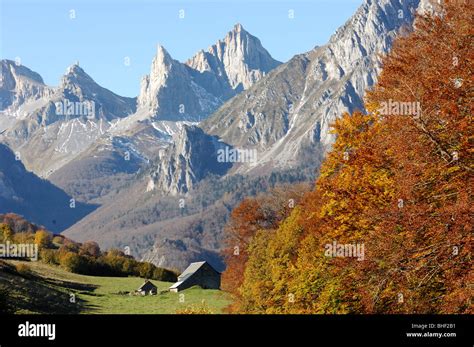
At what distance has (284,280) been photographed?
163 feet

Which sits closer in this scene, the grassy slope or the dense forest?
the dense forest

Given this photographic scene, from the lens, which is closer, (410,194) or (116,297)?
(410,194)

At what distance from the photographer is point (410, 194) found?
29109 mm

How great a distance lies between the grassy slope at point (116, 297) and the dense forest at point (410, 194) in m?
31.7

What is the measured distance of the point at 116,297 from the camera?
91.2 metres

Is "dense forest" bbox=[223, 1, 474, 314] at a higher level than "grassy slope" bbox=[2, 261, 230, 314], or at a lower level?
higher

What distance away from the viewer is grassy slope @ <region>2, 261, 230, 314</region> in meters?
74.1

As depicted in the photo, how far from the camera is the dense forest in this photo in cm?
2705

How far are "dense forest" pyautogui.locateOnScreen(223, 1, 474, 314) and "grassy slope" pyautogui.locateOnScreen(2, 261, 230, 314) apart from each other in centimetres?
3170

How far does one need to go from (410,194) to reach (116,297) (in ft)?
222

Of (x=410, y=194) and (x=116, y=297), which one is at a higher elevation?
(x=410, y=194)
